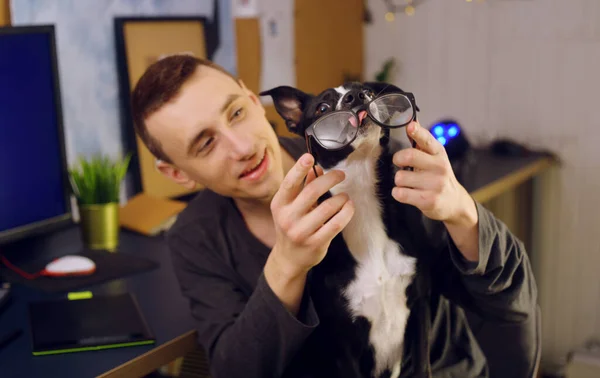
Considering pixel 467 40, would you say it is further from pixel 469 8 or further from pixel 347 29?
pixel 347 29

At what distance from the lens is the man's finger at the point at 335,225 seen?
2.59ft

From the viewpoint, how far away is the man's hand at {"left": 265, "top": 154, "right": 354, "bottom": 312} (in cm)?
79

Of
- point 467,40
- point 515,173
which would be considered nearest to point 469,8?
point 467,40

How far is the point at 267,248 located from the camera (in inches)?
42.5

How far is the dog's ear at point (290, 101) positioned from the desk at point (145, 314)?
0.45 metres

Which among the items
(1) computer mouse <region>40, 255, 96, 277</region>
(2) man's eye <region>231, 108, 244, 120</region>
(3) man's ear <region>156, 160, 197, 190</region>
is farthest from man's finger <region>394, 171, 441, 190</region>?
(1) computer mouse <region>40, 255, 96, 277</region>

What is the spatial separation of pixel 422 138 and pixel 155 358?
0.60m

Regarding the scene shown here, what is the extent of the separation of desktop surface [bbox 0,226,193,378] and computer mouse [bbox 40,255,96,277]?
0.20ft

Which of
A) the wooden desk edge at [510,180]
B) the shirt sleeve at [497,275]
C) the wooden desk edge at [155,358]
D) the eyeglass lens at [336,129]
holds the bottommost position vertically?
the wooden desk edge at [155,358]

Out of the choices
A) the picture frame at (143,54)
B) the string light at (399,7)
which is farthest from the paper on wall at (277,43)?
the string light at (399,7)

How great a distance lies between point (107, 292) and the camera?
1341 mm

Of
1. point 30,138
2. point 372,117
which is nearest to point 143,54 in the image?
point 30,138

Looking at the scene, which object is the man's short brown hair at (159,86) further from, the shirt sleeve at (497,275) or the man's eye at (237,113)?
the shirt sleeve at (497,275)

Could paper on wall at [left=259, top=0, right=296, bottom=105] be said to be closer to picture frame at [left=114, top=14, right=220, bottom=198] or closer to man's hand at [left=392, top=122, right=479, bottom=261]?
picture frame at [left=114, top=14, right=220, bottom=198]
